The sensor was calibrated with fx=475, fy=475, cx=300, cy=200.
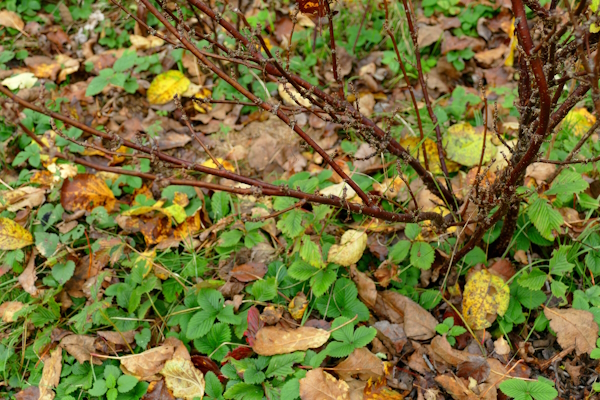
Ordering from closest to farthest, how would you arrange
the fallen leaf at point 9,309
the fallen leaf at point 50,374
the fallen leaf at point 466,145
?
the fallen leaf at point 50,374 → the fallen leaf at point 9,309 → the fallen leaf at point 466,145

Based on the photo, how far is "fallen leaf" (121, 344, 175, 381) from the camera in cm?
207

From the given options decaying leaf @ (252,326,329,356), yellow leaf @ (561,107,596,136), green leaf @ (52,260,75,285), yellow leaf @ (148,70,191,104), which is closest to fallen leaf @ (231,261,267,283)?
decaying leaf @ (252,326,329,356)

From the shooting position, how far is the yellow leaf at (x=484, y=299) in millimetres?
2047

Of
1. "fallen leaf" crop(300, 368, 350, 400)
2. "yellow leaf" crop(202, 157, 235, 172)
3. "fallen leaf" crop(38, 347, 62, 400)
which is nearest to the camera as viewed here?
"fallen leaf" crop(300, 368, 350, 400)

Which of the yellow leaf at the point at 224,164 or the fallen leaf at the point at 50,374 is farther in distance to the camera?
the yellow leaf at the point at 224,164

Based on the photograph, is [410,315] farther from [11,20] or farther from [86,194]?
[11,20]

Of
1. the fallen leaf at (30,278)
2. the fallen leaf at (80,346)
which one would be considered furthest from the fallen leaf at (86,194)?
the fallen leaf at (80,346)

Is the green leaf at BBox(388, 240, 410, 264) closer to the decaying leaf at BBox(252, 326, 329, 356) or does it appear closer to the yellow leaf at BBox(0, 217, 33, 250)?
the decaying leaf at BBox(252, 326, 329, 356)

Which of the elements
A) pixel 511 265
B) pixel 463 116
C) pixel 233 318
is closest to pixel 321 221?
pixel 233 318

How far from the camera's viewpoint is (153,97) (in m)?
3.23

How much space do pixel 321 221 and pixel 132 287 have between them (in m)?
0.98

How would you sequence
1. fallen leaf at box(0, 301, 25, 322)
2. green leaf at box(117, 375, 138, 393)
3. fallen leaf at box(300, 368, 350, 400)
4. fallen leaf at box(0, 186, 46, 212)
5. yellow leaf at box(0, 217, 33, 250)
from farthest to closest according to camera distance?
fallen leaf at box(0, 186, 46, 212) → yellow leaf at box(0, 217, 33, 250) → fallen leaf at box(0, 301, 25, 322) → green leaf at box(117, 375, 138, 393) → fallen leaf at box(300, 368, 350, 400)

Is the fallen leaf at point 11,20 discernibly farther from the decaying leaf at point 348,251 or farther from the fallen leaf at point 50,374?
the decaying leaf at point 348,251

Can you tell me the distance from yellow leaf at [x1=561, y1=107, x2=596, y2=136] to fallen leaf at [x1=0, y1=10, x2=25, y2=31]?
3.86 meters
